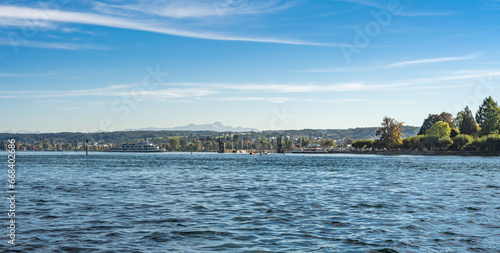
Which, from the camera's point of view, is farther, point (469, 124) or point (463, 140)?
point (469, 124)

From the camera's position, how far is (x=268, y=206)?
103ft

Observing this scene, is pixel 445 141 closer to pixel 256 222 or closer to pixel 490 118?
pixel 490 118

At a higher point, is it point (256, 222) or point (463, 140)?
point (463, 140)

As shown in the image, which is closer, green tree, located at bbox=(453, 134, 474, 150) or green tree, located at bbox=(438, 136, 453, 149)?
green tree, located at bbox=(453, 134, 474, 150)

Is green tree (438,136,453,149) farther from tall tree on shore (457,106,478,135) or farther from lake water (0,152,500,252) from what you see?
lake water (0,152,500,252)

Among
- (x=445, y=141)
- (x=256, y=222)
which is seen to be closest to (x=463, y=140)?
(x=445, y=141)

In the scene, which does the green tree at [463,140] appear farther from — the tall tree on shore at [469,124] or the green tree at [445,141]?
the tall tree on shore at [469,124]

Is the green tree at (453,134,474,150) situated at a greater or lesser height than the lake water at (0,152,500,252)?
greater

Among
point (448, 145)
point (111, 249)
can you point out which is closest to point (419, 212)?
point (111, 249)

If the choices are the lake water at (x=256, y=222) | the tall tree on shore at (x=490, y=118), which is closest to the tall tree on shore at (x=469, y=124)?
the tall tree on shore at (x=490, y=118)

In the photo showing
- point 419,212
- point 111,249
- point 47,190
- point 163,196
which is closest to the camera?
point 111,249

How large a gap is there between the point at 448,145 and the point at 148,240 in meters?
194

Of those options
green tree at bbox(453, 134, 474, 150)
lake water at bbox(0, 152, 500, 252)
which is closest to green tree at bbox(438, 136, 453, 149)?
green tree at bbox(453, 134, 474, 150)

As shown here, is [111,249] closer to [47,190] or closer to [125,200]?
[125,200]
